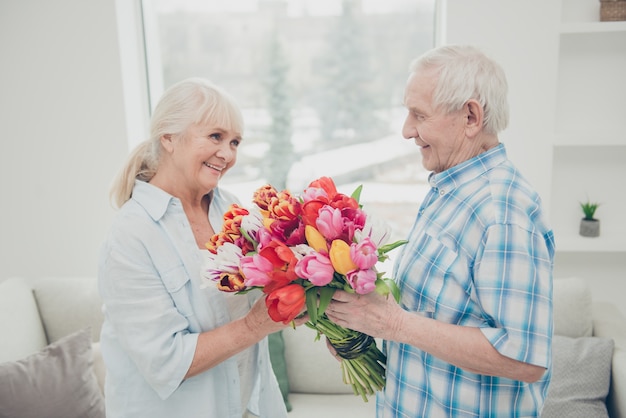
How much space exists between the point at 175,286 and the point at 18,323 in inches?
51.1

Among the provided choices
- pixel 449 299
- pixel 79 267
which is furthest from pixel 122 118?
pixel 449 299

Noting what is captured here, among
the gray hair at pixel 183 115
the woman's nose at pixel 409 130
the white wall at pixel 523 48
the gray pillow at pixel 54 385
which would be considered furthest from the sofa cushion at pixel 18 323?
the white wall at pixel 523 48

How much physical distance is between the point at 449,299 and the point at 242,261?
48 cm

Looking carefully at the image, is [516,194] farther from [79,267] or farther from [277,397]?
[79,267]

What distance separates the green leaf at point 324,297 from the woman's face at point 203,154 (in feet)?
1.83

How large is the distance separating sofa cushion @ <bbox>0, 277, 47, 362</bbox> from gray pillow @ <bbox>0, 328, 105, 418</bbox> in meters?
0.16

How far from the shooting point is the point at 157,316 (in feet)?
4.56

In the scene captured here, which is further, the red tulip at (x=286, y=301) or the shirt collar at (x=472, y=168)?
the shirt collar at (x=472, y=168)

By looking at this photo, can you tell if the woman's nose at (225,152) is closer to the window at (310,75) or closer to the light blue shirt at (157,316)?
the light blue shirt at (157,316)

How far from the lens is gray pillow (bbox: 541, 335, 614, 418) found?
2.12 m

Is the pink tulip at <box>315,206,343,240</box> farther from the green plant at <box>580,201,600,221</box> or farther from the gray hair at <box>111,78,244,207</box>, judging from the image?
the green plant at <box>580,201,600,221</box>

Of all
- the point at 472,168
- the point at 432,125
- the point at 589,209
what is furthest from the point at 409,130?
the point at 589,209

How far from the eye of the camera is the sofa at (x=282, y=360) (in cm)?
206

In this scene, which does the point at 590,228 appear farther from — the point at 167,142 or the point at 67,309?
the point at 67,309
